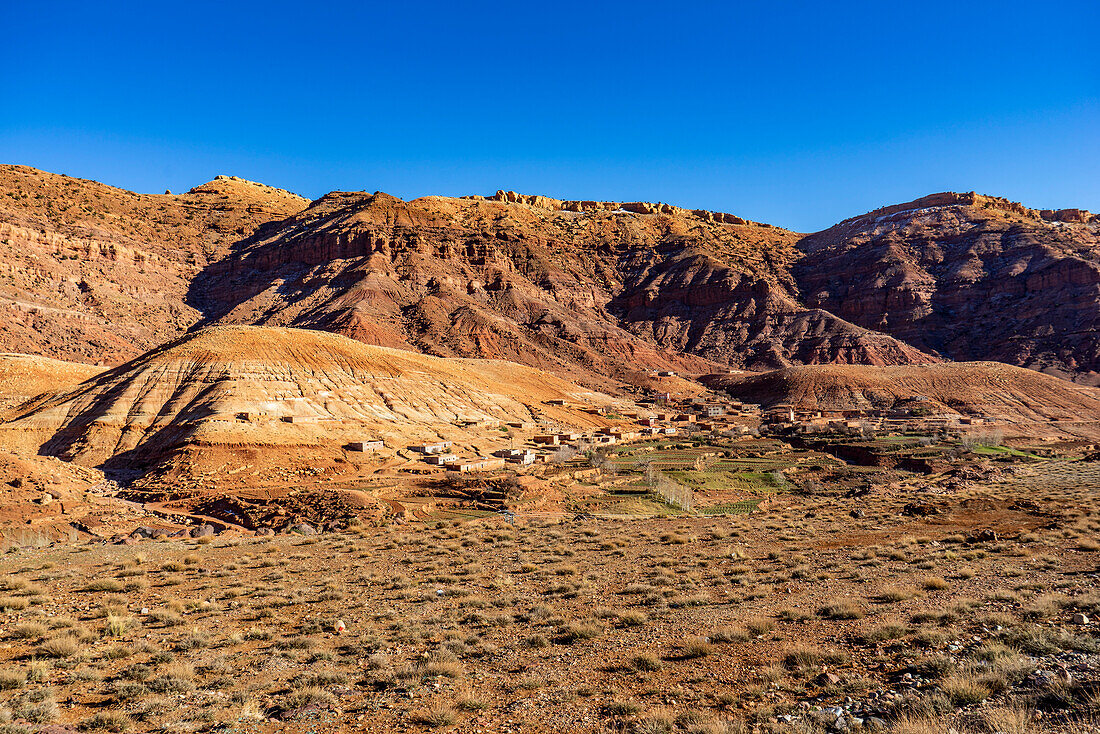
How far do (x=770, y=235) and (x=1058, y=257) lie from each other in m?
66.0

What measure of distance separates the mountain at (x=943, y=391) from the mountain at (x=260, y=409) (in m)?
41.0

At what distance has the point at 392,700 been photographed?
7801 mm

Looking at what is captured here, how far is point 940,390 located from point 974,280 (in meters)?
54.0

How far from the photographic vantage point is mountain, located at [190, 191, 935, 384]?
97.6m

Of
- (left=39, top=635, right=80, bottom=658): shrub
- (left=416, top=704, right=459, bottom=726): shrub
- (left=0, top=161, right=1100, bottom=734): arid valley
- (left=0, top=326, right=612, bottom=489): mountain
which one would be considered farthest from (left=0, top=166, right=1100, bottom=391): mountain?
(left=416, top=704, right=459, bottom=726): shrub

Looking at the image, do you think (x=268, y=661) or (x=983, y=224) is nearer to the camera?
(x=268, y=661)

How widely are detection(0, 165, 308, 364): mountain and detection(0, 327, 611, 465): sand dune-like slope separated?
37.2 meters

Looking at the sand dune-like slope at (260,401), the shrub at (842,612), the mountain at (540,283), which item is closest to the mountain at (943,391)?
the mountain at (540,283)

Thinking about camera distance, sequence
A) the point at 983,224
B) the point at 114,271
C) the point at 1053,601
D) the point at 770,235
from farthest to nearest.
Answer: the point at 770,235 → the point at 983,224 → the point at 114,271 → the point at 1053,601

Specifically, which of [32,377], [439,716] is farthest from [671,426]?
[439,716]

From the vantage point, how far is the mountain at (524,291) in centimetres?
9762

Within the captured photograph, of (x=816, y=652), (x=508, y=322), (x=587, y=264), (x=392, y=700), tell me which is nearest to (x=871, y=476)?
(x=816, y=652)

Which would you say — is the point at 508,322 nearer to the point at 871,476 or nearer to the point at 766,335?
the point at 766,335

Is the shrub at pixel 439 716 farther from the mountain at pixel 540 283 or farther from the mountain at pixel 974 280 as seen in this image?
the mountain at pixel 974 280
